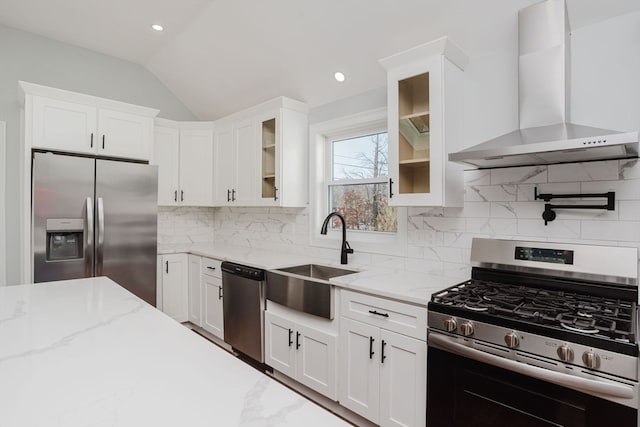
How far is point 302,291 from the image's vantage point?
251cm

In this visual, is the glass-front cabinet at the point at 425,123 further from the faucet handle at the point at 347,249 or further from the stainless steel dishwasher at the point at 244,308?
the stainless steel dishwasher at the point at 244,308

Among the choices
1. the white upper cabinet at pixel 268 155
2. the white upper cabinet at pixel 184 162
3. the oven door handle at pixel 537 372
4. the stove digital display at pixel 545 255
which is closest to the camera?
the oven door handle at pixel 537 372

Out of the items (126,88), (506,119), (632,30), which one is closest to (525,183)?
(506,119)

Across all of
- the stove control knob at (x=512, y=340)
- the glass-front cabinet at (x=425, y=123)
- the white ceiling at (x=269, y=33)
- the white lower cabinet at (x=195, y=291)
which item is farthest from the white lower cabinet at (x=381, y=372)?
the white lower cabinet at (x=195, y=291)

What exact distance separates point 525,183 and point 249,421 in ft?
6.62

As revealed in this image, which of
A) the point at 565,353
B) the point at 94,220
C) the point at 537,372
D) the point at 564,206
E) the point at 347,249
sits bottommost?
the point at 537,372

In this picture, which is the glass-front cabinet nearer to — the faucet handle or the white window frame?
the white window frame

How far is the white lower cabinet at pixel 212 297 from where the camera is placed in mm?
3502

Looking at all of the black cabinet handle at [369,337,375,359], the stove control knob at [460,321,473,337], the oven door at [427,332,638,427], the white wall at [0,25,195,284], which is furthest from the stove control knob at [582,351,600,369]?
the white wall at [0,25,195,284]

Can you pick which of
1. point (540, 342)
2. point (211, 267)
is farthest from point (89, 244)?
point (540, 342)

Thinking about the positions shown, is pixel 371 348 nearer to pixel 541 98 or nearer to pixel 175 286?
pixel 541 98

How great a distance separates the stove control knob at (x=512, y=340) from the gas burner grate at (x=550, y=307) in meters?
0.07

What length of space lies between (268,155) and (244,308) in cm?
148

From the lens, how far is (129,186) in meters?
3.29
